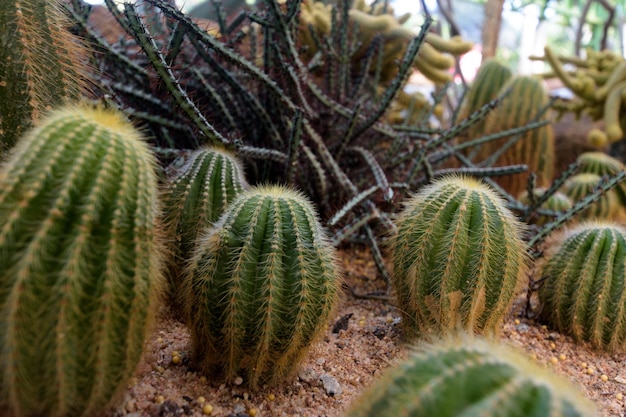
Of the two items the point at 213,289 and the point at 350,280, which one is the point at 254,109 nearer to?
the point at 350,280

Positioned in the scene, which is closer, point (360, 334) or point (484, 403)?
point (484, 403)

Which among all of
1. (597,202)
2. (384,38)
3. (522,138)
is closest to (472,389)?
(384,38)

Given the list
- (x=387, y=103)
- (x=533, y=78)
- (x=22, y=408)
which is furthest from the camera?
(x=533, y=78)

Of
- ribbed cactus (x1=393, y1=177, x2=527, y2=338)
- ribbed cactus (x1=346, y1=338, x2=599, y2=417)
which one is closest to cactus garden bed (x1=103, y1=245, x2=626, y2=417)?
ribbed cactus (x1=393, y1=177, x2=527, y2=338)

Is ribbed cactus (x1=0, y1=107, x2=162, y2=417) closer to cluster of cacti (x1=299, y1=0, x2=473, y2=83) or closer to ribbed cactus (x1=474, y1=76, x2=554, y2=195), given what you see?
cluster of cacti (x1=299, y1=0, x2=473, y2=83)

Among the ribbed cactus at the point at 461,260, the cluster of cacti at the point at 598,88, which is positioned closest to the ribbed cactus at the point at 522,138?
the cluster of cacti at the point at 598,88

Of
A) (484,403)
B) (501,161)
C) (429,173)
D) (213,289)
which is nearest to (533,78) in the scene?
(501,161)
